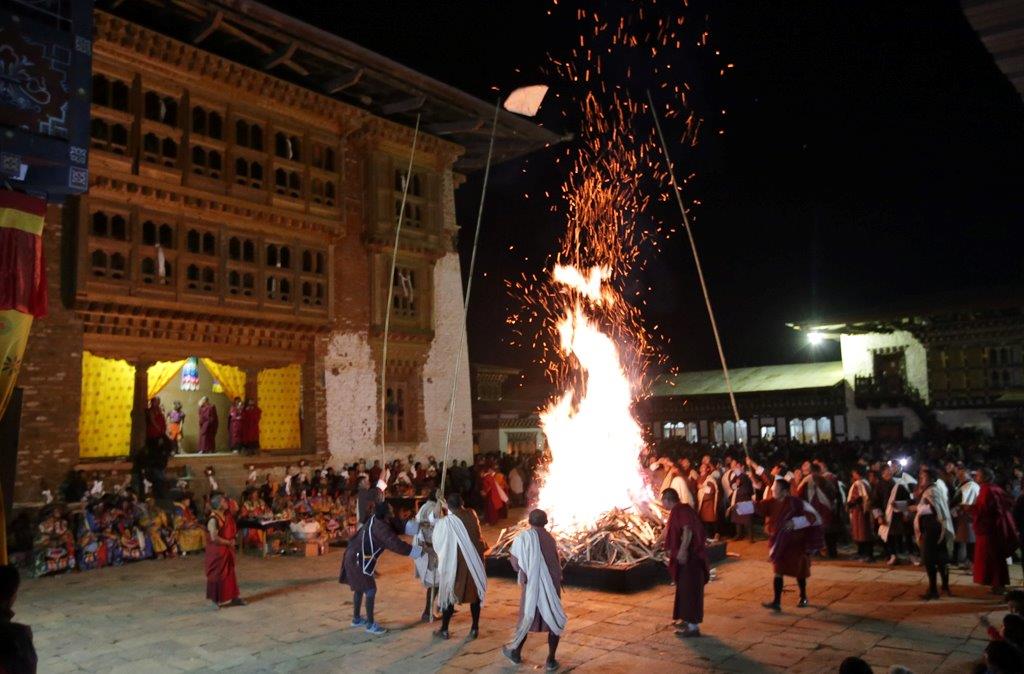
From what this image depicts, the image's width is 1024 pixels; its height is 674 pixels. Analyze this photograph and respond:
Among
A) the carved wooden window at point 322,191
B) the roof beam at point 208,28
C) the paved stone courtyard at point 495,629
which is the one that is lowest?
the paved stone courtyard at point 495,629

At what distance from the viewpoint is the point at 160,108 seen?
17.2m

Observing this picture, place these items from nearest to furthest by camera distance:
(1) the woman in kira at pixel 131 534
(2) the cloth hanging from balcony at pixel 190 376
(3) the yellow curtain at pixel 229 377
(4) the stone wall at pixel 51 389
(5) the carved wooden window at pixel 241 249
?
(1) the woman in kira at pixel 131 534, (4) the stone wall at pixel 51 389, (5) the carved wooden window at pixel 241 249, (3) the yellow curtain at pixel 229 377, (2) the cloth hanging from balcony at pixel 190 376

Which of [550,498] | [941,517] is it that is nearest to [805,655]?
[941,517]

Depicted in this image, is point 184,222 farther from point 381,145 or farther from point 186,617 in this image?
point 186,617

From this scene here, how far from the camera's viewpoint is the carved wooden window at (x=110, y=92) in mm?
16047

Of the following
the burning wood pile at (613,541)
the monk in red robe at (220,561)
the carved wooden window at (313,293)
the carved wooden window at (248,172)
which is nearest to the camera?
the monk in red robe at (220,561)

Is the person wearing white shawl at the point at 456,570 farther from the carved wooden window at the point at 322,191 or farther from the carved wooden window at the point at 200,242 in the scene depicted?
the carved wooden window at the point at 322,191

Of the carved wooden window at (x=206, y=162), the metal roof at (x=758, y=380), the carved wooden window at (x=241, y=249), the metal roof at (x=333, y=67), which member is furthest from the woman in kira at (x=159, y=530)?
the metal roof at (x=758, y=380)

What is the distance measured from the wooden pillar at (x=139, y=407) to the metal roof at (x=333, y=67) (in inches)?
302

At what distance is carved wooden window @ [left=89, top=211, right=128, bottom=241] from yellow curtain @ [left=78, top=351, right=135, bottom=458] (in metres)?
2.68

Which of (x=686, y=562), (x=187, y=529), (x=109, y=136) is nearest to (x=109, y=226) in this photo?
(x=109, y=136)

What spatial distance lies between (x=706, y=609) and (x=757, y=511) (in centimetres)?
611

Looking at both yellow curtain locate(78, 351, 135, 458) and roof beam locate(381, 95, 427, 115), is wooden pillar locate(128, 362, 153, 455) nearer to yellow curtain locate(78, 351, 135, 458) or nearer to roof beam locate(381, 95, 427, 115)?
yellow curtain locate(78, 351, 135, 458)

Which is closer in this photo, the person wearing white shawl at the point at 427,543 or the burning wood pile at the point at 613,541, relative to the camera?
the person wearing white shawl at the point at 427,543
